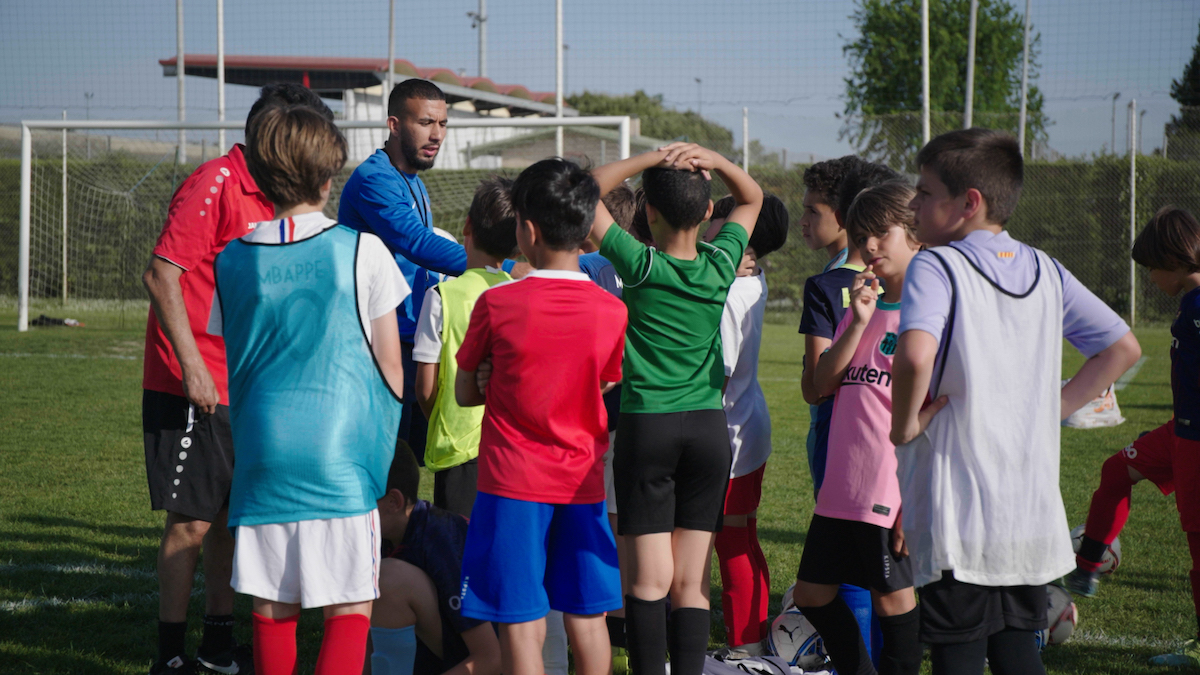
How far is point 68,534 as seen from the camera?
4.91m

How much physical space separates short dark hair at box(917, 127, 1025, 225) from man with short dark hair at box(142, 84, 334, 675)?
2075 mm

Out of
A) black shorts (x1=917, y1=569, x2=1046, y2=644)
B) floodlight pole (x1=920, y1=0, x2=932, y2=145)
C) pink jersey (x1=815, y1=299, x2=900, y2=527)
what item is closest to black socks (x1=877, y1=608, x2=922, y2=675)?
pink jersey (x1=815, y1=299, x2=900, y2=527)

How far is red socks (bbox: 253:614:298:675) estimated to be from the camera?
2303mm

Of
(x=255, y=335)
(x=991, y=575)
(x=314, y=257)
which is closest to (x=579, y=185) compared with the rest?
(x=314, y=257)

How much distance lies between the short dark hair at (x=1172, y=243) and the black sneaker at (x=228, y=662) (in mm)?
3776

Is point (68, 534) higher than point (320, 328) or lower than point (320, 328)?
lower

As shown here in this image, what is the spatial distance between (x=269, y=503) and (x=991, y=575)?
5.75ft

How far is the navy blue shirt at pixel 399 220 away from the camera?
3.38 m

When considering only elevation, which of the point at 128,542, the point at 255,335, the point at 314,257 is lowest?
the point at 128,542

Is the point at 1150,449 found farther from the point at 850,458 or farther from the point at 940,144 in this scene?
the point at 940,144

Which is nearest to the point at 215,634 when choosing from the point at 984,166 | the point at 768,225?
the point at 768,225

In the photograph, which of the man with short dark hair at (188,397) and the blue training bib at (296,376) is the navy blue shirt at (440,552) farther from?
the man with short dark hair at (188,397)

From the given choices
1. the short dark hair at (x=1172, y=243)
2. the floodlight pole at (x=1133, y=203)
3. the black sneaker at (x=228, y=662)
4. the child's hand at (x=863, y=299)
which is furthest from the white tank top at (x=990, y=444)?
the floodlight pole at (x=1133, y=203)

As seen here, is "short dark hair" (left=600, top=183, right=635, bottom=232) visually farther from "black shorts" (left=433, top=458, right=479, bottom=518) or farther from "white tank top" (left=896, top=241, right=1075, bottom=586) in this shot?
"white tank top" (left=896, top=241, right=1075, bottom=586)
